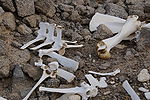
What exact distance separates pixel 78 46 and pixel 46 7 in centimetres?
38

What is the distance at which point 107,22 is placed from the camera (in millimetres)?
2525

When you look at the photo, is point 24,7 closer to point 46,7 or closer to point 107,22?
point 46,7

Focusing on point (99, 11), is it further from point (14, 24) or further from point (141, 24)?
point (14, 24)

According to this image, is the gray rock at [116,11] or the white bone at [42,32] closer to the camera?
the white bone at [42,32]

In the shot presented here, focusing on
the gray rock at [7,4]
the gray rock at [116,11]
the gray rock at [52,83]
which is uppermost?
the gray rock at [7,4]

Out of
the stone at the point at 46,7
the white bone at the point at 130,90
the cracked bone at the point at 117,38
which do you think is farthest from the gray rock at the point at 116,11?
the white bone at the point at 130,90

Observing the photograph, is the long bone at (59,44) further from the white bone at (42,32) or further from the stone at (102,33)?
the stone at (102,33)

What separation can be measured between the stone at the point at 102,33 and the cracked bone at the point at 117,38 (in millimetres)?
68

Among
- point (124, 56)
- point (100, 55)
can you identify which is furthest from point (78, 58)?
point (124, 56)

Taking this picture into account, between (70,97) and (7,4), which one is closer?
(70,97)

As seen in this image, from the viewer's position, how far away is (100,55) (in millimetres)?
2238

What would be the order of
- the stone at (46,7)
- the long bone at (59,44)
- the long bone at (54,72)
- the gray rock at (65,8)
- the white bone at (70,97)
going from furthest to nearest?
the gray rock at (65,8), the stone at (46,7), the long bone at (59,44), the long bone at (54,72), the white bone at (70,97)

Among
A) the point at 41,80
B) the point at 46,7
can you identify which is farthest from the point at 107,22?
the point at 41,80

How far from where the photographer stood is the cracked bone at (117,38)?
2.24 m
